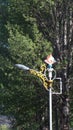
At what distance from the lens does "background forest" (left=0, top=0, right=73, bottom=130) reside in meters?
26.0

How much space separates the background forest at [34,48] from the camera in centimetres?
2603

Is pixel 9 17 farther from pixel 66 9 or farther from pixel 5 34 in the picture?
pixel 66 9

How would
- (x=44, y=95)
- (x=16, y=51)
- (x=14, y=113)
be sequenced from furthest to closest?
1. (x=14, y=113)
2. (x=44, y=95)
3. (x=16, y=51)

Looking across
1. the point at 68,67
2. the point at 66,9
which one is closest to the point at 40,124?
the point at 68,67

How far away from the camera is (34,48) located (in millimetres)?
26047

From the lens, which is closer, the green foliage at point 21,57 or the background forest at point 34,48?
the green foliage at point 21,57

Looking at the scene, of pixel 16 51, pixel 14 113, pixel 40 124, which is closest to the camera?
pixel 16 51

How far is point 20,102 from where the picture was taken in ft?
93.7

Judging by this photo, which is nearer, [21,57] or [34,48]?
[21,57]

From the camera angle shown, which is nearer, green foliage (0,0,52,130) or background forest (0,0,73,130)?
green foliage (0,0,52,130)

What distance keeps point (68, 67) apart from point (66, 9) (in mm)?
3144

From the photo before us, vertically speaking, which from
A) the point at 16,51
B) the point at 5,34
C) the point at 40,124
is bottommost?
the point at 40,124

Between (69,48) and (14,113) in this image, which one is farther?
(14,113)

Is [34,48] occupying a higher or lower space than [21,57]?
higher
